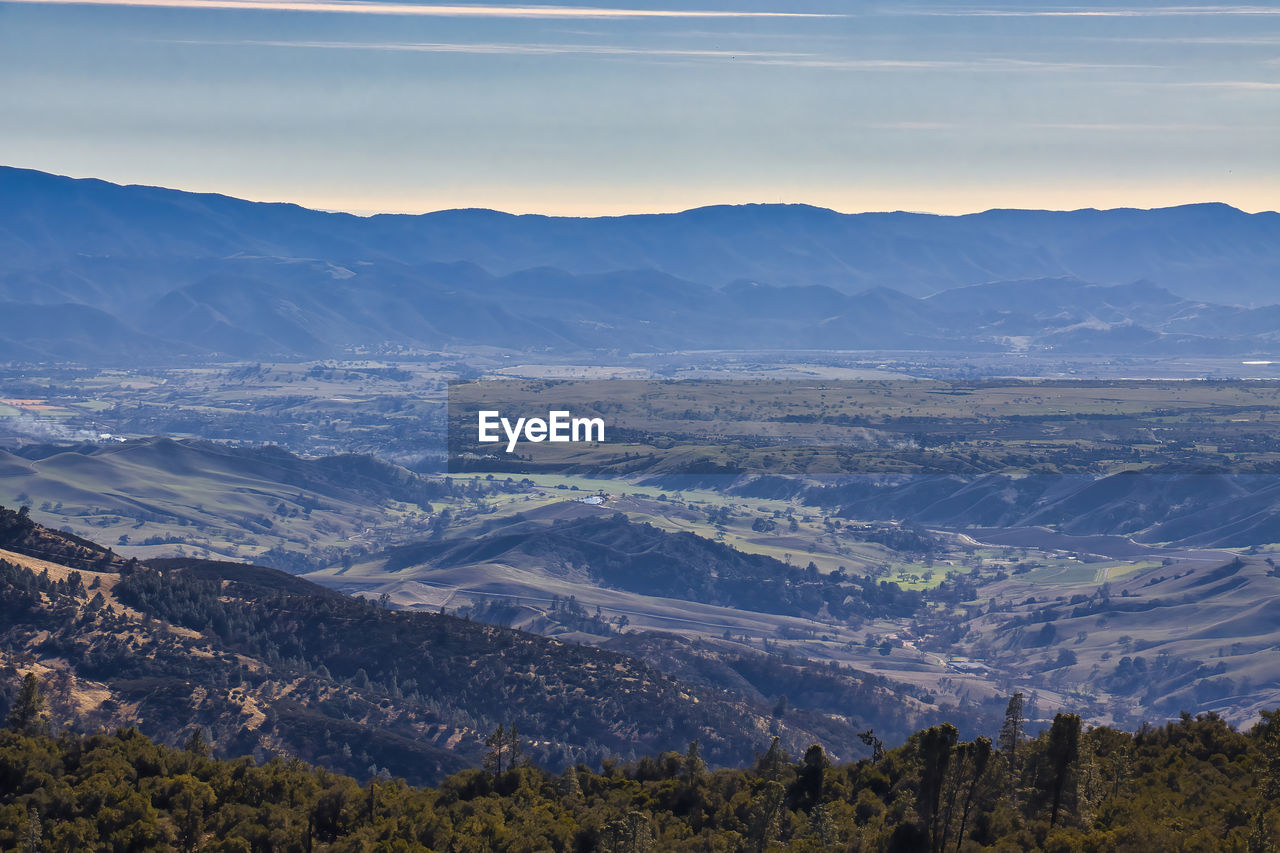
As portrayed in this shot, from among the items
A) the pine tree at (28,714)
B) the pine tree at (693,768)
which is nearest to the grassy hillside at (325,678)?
the pine tree at (28,714)

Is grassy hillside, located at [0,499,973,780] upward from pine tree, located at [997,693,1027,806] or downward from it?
downward

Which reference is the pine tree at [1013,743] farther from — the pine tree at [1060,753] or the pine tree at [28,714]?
the pine tree at [28,714]

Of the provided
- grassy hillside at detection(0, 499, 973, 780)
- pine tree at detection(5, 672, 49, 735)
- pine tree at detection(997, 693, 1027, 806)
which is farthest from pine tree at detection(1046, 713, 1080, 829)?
grassy hillside at detection(0, 499, 973, 780)

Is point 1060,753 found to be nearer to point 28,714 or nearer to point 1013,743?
point 1013,743

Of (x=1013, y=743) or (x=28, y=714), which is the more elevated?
(x=1013, y=743)

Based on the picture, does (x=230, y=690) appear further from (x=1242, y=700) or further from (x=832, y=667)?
(x=1242, y=700)

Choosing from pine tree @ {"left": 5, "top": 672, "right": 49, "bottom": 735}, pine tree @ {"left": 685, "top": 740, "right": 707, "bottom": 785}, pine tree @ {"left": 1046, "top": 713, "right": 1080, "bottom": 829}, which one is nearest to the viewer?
pine tree @ {"left": 1046, "top": 713, "right": 1080, "bottom": 829}

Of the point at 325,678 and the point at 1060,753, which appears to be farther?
the point at 325,678

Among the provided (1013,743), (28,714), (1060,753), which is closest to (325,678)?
(28,714)

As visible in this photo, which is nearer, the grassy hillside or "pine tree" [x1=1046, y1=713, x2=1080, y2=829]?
"pine tree" [x1=1046, y1=713, x2=1080, y2=829]

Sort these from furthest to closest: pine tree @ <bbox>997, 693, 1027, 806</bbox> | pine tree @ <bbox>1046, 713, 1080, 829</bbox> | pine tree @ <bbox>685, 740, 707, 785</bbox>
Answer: pine tree @ <bbox>685, 740, 707, 785</bbox>
pine tree @ <bbox>997, 693, 1027, 806</bbox>
pine tree @ <bbox>1046, 713, 1080, 829</bbox>

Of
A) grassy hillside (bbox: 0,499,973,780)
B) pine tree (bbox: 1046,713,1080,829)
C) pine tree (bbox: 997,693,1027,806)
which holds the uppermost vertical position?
pine tree (bbox: 1046,713,1080,829)

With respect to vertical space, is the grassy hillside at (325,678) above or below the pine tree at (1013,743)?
below

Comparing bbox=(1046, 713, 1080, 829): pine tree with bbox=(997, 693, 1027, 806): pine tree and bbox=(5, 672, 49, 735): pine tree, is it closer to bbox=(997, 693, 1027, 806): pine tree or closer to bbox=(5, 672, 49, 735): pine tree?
bbox=(997, 693, 1027, 806): pine tree
